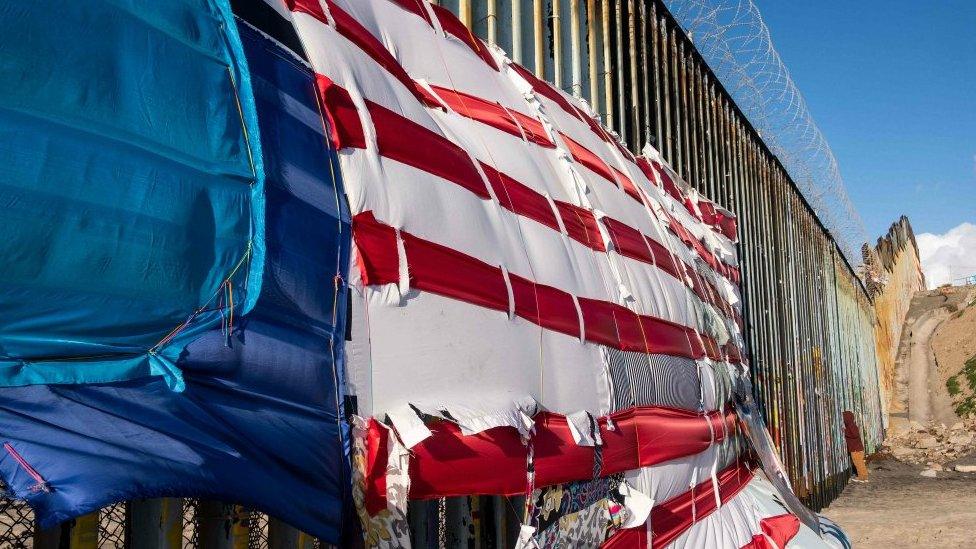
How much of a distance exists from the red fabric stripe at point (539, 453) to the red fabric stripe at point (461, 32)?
155cm

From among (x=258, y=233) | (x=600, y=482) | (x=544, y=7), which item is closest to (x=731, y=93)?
(x=544, y=7)

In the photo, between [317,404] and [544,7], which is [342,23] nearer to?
[317,404]

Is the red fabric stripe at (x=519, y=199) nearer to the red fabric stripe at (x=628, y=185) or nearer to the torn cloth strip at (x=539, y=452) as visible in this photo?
the torn cloth strip at (x=539, y=452)

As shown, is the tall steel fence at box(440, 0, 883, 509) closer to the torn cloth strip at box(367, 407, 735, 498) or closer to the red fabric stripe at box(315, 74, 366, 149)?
the red fabric stripe at box(315, 74, 366, 149)

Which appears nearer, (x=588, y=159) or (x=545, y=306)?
(x=545, y=306)

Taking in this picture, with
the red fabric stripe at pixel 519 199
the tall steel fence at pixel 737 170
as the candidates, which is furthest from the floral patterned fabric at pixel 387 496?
the tall steel fence at pixel 737 170

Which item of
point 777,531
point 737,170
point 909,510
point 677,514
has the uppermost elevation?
point 737,170

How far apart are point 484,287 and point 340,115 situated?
654 mm

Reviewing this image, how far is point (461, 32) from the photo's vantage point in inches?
133

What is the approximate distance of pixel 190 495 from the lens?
4.70 ft

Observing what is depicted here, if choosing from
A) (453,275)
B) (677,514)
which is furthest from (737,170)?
(453,275)

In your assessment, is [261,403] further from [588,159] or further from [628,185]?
[628,185]

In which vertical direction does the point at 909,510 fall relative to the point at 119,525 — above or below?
below

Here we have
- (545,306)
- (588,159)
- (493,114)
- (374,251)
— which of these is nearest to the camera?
(374,251)
